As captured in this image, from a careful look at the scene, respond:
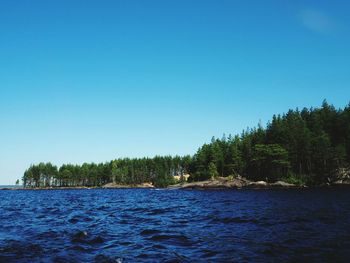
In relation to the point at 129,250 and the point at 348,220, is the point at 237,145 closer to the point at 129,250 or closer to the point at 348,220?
the point at 348,220

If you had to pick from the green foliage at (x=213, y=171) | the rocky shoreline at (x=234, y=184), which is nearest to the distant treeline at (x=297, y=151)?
the green foliage at (x=213, y=171)

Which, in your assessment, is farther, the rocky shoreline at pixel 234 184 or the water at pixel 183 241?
the rocky shoreline at pixel 234 184

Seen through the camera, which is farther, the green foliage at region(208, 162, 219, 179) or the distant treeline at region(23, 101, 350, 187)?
the green foliage at region(208, 162, 219, 179)

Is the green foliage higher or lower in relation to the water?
higher

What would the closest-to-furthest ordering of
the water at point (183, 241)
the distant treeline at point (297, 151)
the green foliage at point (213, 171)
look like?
the water at point (183, 241) → the distant treeline at point (297, 151) → the green foliage at point (213, 171)

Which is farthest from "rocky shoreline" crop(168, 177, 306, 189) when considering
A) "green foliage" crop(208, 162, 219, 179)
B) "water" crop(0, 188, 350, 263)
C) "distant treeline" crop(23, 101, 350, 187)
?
"water" crop(0, 188, 350, 263)

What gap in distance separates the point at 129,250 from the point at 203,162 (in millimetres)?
148500

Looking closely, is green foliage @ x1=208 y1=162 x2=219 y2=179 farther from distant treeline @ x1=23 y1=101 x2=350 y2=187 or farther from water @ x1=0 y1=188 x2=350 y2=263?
water @ x1=0 y1=188 x2=350 y2=263

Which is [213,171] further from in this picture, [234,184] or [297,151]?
[297,151]

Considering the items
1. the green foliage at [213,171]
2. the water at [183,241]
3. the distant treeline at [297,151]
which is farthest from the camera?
the green foliage at [213,171]

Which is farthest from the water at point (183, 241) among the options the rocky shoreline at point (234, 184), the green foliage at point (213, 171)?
the green foliage at point (213, 171)

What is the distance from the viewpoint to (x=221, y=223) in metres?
27.3

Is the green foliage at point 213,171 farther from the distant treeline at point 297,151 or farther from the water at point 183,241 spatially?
the water at point 183,241

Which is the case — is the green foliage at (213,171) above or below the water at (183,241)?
above
